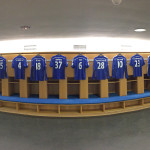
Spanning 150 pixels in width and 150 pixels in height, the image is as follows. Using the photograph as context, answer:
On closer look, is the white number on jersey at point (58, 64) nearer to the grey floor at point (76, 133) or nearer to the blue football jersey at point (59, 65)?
the blue football jersey at point (59, 65)

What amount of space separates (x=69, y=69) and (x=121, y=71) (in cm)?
171

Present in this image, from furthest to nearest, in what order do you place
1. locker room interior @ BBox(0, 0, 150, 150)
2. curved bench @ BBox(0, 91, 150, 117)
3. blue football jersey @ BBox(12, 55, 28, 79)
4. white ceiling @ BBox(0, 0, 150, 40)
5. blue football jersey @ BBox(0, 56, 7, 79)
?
1. blue football jersey @ BBox(0, 56, 7, 79)
2. blue football jersey @ BBox(12, 55, 28, 79)
3. curved bench @ BBox(0, 91, 150, 117)
4. locker room interior @ BBox(0, 0, 150, 150)
5. white ceiling @ BBox(0, 0, 150, 40)

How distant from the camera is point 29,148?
6.99 ft

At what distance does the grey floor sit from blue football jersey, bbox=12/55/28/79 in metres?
1.25

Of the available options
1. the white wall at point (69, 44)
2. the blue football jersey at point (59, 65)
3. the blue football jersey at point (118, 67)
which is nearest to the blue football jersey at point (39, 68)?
the blue football jersey at point (59, 65)

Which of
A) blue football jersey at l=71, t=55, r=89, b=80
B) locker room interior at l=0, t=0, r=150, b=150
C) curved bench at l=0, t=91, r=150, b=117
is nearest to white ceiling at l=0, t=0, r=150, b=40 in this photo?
locker room interior at l=0, t=0, r=150, b=150

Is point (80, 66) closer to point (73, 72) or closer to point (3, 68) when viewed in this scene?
point (73, 72)

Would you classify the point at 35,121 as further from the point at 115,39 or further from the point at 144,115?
Result: the point at 115,39

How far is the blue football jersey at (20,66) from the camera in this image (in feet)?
13.1

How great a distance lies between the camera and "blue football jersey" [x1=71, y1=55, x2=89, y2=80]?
381 cm

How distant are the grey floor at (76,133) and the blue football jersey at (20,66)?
1254 mm

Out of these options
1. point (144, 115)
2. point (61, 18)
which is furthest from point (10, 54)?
point (144, 115)

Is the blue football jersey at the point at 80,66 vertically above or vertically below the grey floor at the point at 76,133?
above

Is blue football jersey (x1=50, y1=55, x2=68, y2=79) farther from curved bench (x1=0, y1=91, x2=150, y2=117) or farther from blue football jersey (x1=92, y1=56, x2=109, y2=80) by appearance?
blue football jersey (x1=92, y1=56, x2=109, y2=80)
